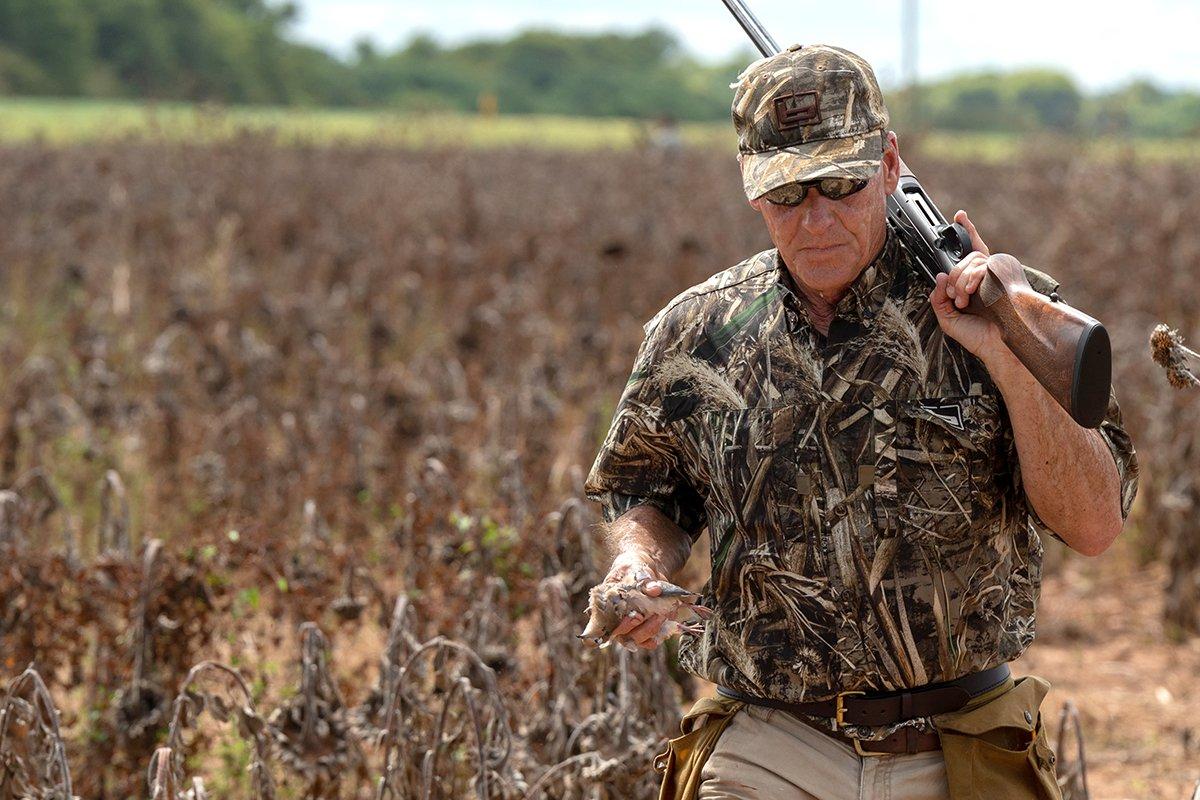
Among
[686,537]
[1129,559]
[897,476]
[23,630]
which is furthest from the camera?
[1129,559]

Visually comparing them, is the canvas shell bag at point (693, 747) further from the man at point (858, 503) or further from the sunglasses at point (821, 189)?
the sunglasses at point (821, 189)

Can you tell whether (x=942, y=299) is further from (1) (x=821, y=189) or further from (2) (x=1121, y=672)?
(2) (x=1121, y=672)

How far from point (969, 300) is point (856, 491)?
1.22ft

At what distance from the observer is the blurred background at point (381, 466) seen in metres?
4.27

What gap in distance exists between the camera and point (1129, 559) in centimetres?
815

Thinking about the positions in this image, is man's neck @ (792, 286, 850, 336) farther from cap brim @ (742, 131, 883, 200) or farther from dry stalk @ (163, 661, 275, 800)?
dry stalk @ (163, 661, 275, 800)

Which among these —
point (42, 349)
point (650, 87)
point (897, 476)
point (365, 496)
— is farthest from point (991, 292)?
point (650, 87)

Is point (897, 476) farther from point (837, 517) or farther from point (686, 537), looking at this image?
point (686, 537)

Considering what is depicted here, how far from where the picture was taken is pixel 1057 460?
269 centimetres

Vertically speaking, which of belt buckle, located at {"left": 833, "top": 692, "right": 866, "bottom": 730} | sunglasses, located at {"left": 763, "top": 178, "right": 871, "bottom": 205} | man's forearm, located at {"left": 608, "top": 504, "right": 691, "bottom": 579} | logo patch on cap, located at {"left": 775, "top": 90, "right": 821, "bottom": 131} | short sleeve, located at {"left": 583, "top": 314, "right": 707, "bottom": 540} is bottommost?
belt buckle, located at {"left": 833, "top": 692, "right": 866, "bottom": 730}

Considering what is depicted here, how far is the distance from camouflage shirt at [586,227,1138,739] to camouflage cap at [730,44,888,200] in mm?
201

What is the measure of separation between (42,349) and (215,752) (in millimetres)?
5671

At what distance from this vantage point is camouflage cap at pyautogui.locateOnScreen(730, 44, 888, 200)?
9.21ft

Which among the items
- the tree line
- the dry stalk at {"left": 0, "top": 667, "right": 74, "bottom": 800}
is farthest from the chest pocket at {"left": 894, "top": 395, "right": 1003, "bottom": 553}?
the tree line
